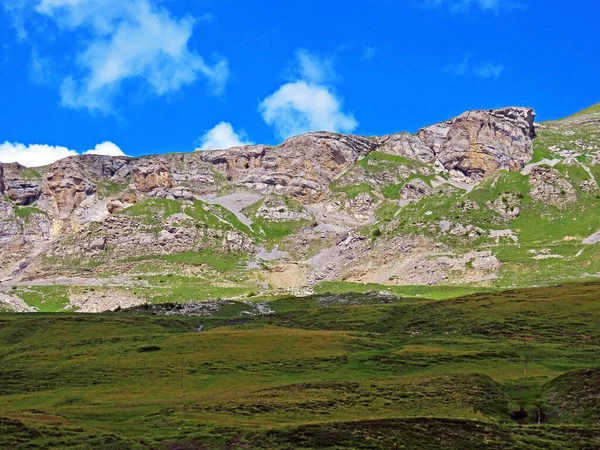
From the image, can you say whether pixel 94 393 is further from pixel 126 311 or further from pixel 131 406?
pixel 126 311

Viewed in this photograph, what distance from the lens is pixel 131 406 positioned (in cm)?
7181

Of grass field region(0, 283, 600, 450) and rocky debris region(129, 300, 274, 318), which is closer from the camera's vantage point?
grass field region(0, 283, 600, 450)

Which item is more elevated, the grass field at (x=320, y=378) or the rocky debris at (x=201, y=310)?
the rocky debris at (x=201, y=310)

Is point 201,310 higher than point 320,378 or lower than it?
higher

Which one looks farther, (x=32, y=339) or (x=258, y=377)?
(x=32, y=339)

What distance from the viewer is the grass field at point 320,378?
169 feet

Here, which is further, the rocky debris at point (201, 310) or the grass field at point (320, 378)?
the rocky debris at point (201, 310)

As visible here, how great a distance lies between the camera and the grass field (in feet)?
169

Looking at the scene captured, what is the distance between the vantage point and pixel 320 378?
90.1 m

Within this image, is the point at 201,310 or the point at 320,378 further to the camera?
the point at 201,310

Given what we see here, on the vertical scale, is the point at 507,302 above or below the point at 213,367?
above

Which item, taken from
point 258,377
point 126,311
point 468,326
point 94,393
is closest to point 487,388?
point 258,377

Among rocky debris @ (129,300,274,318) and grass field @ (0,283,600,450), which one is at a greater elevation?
rocky debris @ (129,300,274,318)

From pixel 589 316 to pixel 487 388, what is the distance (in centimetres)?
6810
